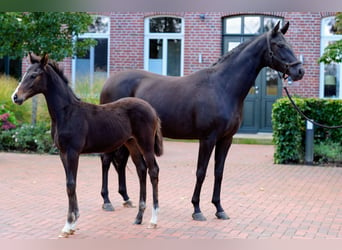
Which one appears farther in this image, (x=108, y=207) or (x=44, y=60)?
(x=108, y=207)

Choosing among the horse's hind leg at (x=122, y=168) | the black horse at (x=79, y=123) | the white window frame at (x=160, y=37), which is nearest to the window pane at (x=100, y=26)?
the white window frame at (x=160, y=37)

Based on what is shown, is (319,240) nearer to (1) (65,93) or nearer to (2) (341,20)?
(1) (65,93)

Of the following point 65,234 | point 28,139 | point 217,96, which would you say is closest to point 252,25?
point 28,139

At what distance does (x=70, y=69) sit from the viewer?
57.0ft

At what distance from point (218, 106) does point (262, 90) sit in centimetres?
1149

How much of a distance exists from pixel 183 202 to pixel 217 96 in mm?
1833

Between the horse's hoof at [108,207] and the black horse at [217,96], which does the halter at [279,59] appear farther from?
the horse's hoof at [108,207]

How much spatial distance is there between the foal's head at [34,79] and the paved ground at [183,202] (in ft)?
4.31

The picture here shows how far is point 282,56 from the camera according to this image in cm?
556

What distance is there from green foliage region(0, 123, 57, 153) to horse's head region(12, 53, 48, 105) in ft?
26.1

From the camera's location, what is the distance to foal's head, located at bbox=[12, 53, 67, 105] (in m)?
4.53

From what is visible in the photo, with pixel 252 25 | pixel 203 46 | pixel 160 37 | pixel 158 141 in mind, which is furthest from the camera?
pixel 160 37

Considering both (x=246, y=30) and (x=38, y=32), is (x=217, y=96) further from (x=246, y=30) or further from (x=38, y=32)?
(x=246, y=30)

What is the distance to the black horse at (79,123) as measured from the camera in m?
4.65
